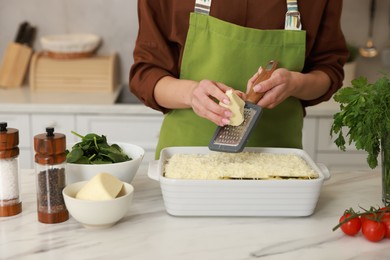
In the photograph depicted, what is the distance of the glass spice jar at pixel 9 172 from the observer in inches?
49.2

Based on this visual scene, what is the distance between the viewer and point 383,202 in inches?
54.2

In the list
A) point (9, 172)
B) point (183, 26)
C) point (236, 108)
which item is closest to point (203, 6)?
point (183, 26)

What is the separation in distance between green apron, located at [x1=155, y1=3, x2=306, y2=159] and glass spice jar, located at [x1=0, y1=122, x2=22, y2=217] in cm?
55

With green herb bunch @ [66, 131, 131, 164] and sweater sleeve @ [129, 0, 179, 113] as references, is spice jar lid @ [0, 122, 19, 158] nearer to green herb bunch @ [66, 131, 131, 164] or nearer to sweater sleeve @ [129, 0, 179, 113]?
green herb bunch @ [66, 131, 131, 164]

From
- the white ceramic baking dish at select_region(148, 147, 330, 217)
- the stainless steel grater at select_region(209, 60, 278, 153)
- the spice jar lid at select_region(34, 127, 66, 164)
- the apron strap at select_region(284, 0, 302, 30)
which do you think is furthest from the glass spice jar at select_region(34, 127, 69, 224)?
the apron strap at select_region(284, 0, 302, 30)

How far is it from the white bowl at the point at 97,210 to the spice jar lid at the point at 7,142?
148 millimetres

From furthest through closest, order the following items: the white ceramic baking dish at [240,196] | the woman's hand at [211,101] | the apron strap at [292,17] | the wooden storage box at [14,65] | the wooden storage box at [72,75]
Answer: the wooden storage box at [14,65] < the wooden storage box at [72,75] < the apron strap at [292,17] < the woman's hand at [211,101] < the white ceramic baking dish at [240,196]

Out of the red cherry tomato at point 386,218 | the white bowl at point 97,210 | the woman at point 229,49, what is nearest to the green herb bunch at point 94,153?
the white bowl at point 97,210

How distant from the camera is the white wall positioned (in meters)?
3.11

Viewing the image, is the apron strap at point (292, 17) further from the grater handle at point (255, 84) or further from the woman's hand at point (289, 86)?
the grater handle at point (255, 84)

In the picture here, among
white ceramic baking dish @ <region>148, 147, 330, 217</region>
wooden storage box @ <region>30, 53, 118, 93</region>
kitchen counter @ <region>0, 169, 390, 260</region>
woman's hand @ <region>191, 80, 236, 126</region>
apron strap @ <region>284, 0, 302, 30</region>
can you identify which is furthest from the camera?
wooden storage box @ <region>30, 53, 118, 93</region>

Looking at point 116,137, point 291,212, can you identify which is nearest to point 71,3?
point 116,137

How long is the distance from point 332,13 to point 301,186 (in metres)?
0.65

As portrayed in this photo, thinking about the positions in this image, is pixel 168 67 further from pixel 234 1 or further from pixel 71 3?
pixel 71 3
